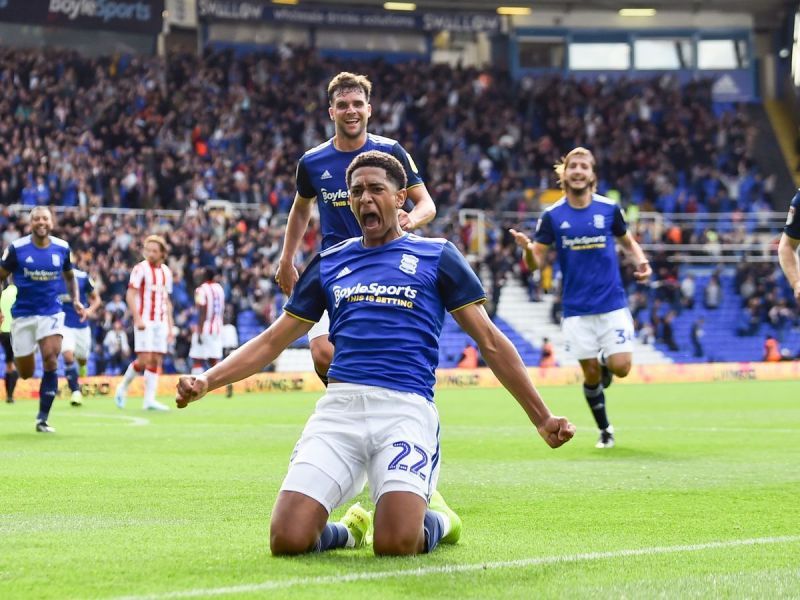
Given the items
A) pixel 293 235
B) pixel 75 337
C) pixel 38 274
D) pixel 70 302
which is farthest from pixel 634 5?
pixel 293 235

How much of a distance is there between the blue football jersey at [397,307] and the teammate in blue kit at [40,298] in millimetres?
9710

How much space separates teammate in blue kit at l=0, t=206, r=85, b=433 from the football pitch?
2.44 feet

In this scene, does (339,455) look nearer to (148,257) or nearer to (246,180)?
(148,257)

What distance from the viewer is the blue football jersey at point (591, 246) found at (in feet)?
45.4

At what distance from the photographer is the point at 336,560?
243 inches

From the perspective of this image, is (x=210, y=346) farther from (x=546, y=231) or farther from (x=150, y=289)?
(x=546, y=231)

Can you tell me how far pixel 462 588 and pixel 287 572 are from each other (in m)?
0.81

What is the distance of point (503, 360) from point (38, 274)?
10.7 metres

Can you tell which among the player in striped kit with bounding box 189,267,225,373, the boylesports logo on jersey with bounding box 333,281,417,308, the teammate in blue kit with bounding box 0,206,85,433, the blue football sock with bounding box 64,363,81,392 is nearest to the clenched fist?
the boylesports logo on jersey with bounding box 333,281,417,308

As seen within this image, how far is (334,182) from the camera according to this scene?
10.2 metres

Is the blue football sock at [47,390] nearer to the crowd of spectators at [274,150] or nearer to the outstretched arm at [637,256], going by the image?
the outstretched arm at [637,256]

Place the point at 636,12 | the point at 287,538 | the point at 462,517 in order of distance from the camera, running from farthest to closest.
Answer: the point at 636,12 < the point at 462,517 < the point at 287,538

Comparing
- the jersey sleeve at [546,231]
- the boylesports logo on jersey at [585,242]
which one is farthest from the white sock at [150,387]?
the boylesports logo on jersey at [585,242]

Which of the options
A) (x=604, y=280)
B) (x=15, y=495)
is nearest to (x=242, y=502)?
(x=15, y=495)
